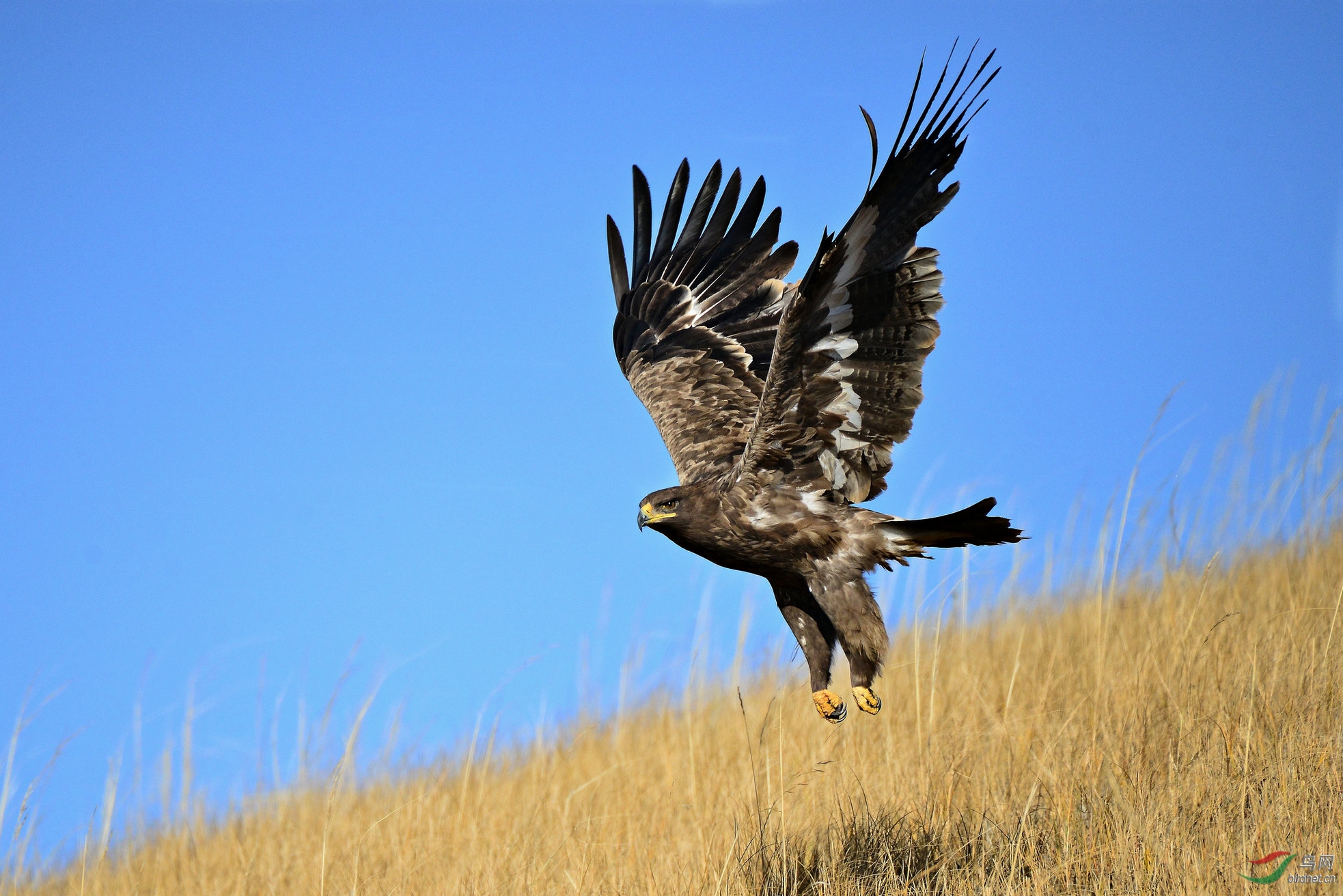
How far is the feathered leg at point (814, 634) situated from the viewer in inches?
158

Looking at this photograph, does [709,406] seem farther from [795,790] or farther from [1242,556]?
[1242,556]

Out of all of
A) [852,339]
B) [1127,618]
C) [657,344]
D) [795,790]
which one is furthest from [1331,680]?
Result: [657,344]

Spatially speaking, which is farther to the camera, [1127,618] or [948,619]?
[948,619]

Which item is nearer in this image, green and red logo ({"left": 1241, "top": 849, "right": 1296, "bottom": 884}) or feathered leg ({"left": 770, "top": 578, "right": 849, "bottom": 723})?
green and red logo ({"left": 1241, "top": 849, "right": 1296, "bottom": 884})

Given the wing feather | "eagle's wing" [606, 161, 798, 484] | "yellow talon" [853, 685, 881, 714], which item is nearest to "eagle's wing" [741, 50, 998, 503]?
the wing feather

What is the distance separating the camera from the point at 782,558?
4.08m

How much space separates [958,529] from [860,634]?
0.56 meters

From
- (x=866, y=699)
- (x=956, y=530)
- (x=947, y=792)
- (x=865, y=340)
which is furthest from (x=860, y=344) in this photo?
(x=947, y=792)

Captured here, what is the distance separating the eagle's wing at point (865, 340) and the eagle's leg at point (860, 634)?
474 mm

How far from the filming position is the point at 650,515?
4004mm

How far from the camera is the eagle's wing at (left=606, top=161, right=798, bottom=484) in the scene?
6.03 metres

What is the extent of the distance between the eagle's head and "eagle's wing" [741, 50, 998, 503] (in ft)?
1.25

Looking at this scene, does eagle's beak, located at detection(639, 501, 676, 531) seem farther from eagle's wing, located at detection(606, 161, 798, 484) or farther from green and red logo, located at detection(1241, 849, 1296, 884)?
green and red logo, located at detection(1241, 849, 1296, 884)

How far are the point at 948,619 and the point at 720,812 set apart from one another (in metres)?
2.86
